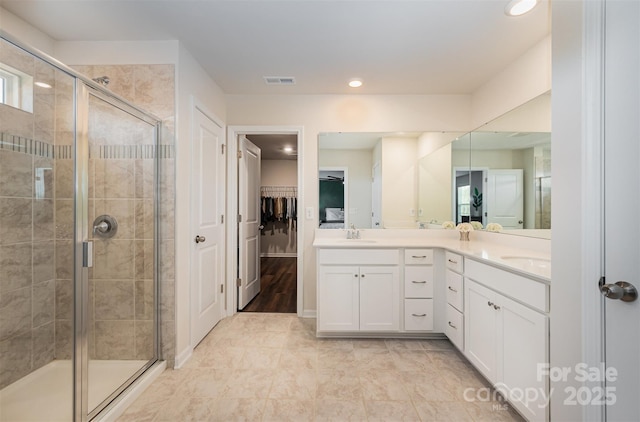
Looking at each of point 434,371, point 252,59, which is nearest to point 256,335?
point 434,371

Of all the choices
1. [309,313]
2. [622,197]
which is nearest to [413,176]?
[309,313]

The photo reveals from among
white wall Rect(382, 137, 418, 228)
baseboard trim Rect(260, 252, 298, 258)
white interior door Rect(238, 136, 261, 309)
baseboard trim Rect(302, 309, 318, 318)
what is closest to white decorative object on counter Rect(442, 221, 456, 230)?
white wall Rect(382, 137, 418, 228)

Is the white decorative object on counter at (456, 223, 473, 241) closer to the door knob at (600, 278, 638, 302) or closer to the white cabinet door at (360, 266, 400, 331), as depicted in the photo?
the white cabinet door at (360, 266, 400, 331)

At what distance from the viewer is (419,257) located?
2486mm

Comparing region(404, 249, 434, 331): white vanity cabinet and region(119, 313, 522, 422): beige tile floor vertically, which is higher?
region(404, 249, 434, 331): white vanity cabinet

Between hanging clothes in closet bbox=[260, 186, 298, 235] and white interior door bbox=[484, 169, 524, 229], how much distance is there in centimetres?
479

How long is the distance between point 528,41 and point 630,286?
1.99 meters

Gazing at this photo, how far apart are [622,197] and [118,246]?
105 inches

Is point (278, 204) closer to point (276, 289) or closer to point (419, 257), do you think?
point (276, 289)

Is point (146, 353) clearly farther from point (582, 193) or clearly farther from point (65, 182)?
point (582, 193)

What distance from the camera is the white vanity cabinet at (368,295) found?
2.49 meters

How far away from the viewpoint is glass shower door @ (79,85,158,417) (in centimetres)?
165

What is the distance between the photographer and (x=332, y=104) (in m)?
3.06

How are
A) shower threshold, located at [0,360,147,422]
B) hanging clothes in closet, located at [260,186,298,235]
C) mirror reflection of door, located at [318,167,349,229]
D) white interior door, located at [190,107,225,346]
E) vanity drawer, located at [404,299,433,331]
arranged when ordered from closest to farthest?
shower threshold, located at [0,360,147,422]
white interior door, located at [190,107,225,346]
vanity drawer, located at [404,299,433,331]
mirror reflection of door, located at [318,167,349,229]
hanging clothes in closet, located at [260,186,298,235]
